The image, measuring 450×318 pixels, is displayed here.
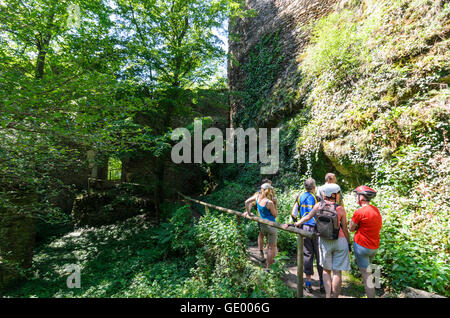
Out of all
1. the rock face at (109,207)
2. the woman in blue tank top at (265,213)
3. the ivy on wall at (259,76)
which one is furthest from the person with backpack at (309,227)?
the rock face at (109,207)

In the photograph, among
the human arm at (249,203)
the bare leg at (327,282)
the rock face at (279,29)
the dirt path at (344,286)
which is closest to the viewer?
the bare leg at (327,282)

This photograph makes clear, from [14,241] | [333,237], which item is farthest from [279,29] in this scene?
[14,241]

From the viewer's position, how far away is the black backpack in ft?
9.48

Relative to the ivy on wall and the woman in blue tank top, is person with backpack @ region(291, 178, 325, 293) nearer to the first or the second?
the woman in blue tank top

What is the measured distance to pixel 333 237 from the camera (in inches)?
114

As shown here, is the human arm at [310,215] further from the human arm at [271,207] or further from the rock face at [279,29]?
the rock face at [279,29]

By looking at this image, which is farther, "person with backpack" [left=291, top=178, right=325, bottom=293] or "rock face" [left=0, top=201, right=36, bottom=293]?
"rock face" [left=0, top=201, right=36, bottom=293]

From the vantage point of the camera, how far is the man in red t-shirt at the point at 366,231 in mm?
2818

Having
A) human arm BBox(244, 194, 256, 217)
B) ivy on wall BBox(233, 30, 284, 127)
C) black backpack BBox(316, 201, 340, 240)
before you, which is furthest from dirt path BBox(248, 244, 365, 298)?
ivy on wall BBox(233, 30, 284, 127)

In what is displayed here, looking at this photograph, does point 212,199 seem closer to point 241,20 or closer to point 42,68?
point 42,68

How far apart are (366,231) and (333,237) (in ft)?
1.54

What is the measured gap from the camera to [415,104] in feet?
15.4
